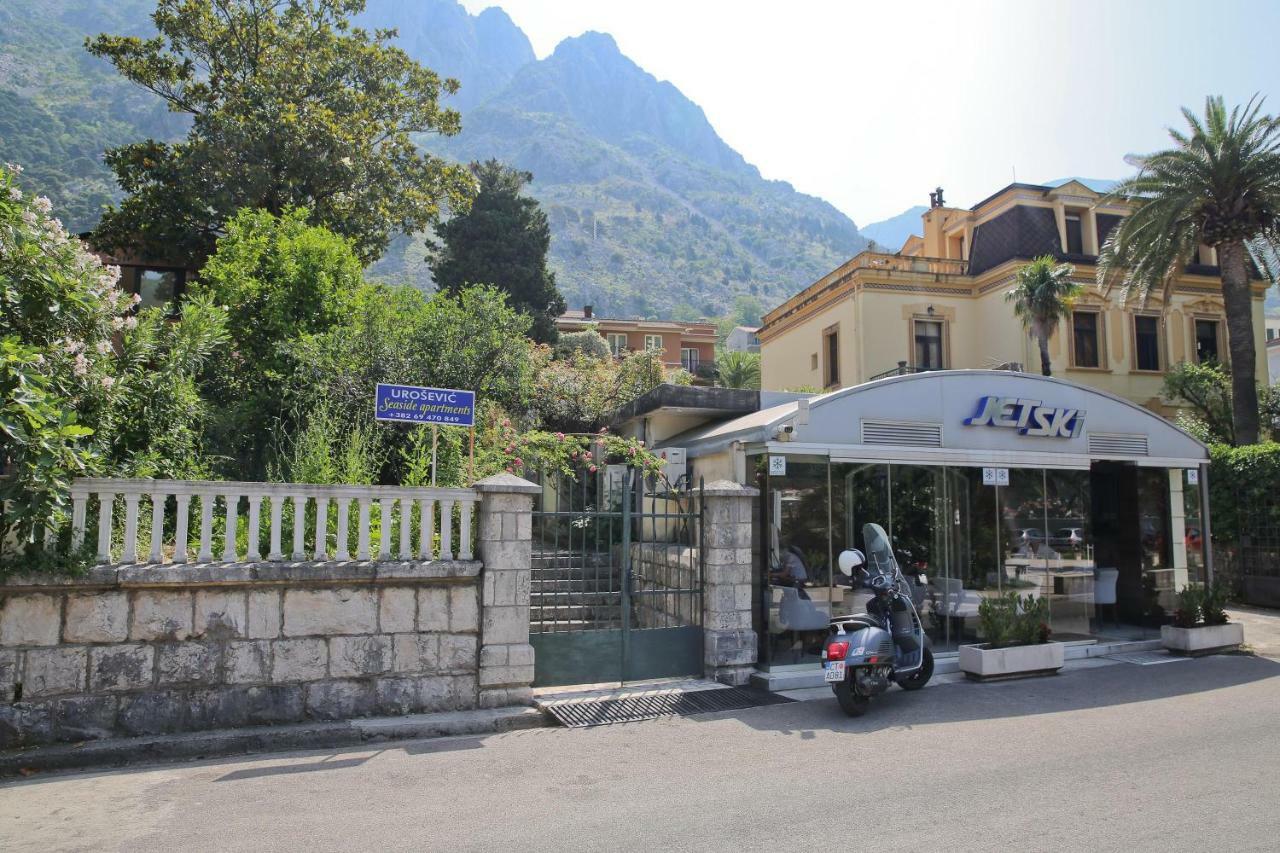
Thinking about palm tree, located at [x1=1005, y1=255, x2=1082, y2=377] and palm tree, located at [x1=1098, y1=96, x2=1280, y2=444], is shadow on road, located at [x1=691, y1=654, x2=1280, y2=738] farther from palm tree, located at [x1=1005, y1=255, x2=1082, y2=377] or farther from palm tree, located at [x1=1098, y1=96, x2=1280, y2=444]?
palm tree, located at [x1=1005, y1=255, x2=1082, y2=377]

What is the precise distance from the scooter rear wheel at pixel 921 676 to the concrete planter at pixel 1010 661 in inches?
31.8

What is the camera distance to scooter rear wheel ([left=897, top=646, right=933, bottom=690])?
29.2ft

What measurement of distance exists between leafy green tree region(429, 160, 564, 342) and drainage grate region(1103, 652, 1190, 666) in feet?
101

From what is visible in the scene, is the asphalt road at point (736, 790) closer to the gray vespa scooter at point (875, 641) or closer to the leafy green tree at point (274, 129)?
the gray vespa scooter at point (875, 641)

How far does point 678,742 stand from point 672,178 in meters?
198

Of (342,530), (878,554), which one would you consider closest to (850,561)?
(878,554)

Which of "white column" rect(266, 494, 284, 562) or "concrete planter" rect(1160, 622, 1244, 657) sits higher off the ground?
"white column" rect(266, 494, 284, 562)

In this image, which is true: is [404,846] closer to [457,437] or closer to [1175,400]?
[457,437]

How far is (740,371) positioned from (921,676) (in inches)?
1461

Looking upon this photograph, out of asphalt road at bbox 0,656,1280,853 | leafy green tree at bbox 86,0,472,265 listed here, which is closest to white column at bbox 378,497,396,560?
asphalt road at bbox 0,656,1280,853

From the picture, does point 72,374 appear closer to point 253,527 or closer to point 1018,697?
point 253,527

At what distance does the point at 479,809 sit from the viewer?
5.35 meters

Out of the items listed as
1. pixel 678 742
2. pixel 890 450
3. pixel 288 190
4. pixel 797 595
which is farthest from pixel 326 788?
pixel 288 190

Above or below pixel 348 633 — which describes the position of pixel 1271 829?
below
